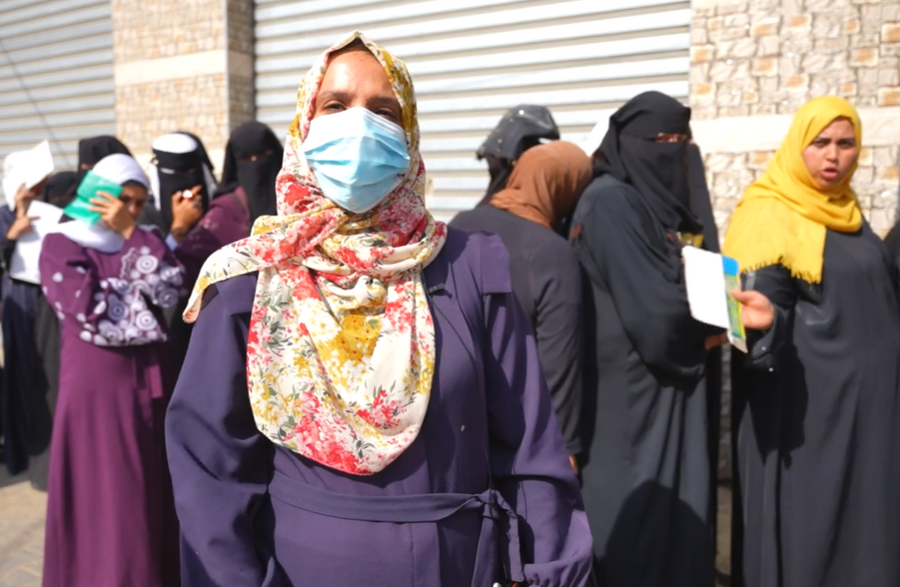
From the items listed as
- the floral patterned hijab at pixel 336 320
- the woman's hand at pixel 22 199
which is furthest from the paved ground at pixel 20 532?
the floral patterned hijab at pixel 336 320

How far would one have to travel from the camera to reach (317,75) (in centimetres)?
148

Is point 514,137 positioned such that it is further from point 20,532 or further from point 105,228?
point 20,532

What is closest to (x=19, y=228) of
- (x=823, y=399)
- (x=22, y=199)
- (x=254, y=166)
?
(x=22, y=199)

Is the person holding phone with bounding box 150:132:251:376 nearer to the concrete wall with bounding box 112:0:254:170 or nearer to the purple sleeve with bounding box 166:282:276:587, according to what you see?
the concrete wall with bounding box 112:0:254:170

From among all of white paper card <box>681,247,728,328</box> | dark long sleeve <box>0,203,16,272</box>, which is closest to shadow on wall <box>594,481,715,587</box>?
white paper card <box>681,247,728,328</box>

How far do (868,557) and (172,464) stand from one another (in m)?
2.51

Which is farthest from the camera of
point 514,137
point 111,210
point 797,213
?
point 514,137

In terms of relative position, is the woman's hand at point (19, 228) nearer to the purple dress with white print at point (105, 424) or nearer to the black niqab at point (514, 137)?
the purple dress with white print at point (105, 424)

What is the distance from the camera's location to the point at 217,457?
137cm

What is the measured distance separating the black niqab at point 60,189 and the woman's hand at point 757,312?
4.21 metres

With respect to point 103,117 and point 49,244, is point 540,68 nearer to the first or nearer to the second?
point 49,244

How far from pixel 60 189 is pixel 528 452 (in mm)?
4612

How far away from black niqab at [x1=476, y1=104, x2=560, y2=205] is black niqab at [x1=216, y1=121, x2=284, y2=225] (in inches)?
47.6

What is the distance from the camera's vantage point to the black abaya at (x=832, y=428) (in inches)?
106
